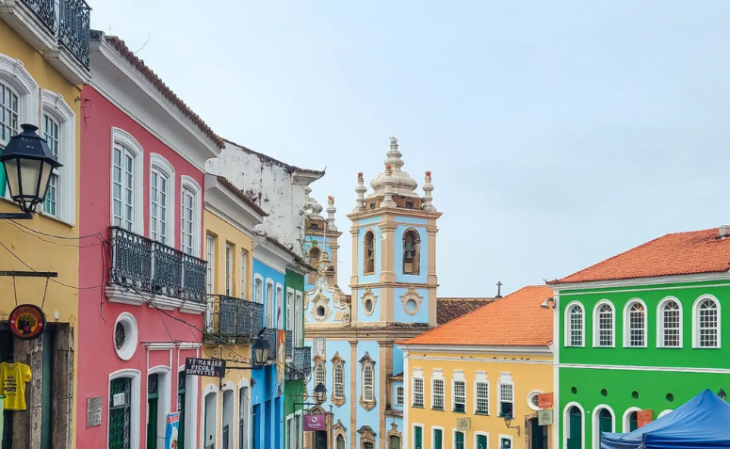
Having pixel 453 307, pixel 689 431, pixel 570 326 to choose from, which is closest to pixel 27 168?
pixel 689 431

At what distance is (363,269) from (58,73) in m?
44.0

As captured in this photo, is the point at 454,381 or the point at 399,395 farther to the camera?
the point at 399,395

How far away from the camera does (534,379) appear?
37.0 meters

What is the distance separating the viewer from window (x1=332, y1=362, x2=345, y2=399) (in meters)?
52.9

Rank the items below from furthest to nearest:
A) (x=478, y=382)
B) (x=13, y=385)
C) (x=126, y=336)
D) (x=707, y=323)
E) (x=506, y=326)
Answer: (x=506, y=326) → (x=478, y=382) → (x=707, y=323) → (x=126, y=336) → (x=13, y=385)

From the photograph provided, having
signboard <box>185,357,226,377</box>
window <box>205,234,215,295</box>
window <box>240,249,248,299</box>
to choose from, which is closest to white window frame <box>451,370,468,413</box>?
window <box>240,249,248,299</box>

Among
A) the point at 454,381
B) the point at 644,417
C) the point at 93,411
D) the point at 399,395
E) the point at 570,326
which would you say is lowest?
the point at 399,395

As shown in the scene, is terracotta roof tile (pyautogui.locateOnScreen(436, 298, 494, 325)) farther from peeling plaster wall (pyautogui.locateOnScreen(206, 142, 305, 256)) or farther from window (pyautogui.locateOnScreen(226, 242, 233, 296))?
window (pyautogui.locateOnScreen(226, 242, 233, 296))

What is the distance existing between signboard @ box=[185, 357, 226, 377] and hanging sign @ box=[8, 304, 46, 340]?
16.9 feet

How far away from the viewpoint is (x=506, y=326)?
40531 mm

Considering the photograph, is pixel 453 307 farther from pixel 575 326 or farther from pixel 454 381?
pixel 575 326

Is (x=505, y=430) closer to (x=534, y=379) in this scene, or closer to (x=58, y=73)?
(x=534, y=379)

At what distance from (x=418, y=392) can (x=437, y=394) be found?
152 centimetres

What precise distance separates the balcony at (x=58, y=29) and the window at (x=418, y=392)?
34.7 m
